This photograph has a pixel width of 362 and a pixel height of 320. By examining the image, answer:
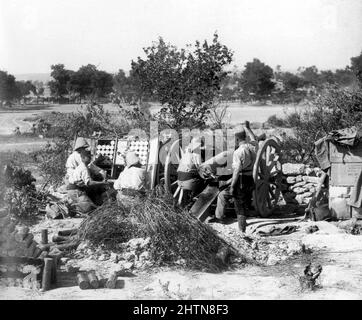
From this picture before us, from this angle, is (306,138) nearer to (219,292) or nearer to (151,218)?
(151,218)

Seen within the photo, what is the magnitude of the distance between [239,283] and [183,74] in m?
7.35

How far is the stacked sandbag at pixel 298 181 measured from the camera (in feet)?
40.1

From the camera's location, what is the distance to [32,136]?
30.5 metres

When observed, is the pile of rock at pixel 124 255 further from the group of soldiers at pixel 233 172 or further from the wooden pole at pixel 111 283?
the group of soldiers at pixel 233 172

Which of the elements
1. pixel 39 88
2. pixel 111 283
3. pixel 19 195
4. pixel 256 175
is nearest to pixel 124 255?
pixel 111 283

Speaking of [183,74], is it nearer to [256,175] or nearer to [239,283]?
[256,175]

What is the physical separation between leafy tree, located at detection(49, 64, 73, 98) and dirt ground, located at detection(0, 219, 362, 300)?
167 feet

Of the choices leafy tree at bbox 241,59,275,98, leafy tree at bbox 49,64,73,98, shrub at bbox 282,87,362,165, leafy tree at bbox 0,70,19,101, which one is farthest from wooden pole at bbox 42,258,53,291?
leafy tree at bbox 241,59,275,98

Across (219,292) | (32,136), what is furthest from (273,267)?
(32,136)

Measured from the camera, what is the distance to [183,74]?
13695 millimetres

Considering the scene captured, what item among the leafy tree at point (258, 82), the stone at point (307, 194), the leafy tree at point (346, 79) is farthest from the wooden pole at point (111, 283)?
the leafy tree at point (258, 82)

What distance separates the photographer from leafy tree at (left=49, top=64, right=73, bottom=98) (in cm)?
5679

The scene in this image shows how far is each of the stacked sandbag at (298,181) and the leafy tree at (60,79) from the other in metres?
46.9
